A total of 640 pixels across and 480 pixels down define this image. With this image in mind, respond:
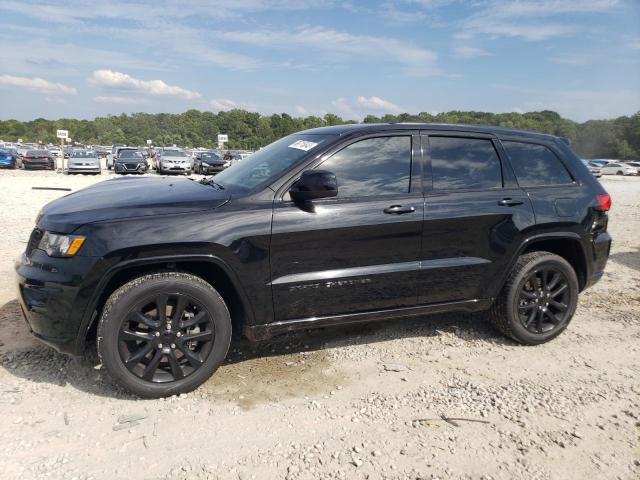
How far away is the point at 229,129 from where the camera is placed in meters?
110

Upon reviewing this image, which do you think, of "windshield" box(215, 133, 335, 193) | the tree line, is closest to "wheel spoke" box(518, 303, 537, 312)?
"windshield" box(215, 133, 335, 193)

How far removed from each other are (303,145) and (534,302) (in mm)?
2351

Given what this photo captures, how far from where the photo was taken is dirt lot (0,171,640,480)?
2479 mm

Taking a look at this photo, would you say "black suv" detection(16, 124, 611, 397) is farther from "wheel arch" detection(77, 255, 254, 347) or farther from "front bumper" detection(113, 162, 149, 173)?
"front bumper" detection(113, 162, 149, 173)

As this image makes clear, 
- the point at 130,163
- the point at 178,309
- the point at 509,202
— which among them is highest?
the point at 130,163

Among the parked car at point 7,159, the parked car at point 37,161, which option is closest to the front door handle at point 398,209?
the parked car at point 37,161

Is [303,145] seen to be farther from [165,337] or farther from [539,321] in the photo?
[539,321]

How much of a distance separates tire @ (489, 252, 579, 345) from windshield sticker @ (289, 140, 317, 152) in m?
1.97

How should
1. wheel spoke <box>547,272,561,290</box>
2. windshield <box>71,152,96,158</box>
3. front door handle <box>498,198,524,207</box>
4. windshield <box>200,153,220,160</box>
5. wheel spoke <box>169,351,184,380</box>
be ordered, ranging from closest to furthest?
wheel spoke <box>169,351,184,380</box>, front door handle <box>498,198,524,207</box>, wheel spoke <box>547,272,561,290</box>, windshield <box>71,152,96,158</box>, windshield <box>200,153,220,160</box>

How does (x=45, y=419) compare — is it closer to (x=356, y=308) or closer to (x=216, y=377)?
(x=216, y=377)

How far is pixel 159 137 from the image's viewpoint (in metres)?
110

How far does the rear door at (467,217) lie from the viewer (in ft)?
Result: 11.6

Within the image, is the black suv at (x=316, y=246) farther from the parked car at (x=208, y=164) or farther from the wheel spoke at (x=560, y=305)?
the parked car at (x=208, y=164)


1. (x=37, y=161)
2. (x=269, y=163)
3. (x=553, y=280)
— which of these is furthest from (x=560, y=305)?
(x=37, y=161)
